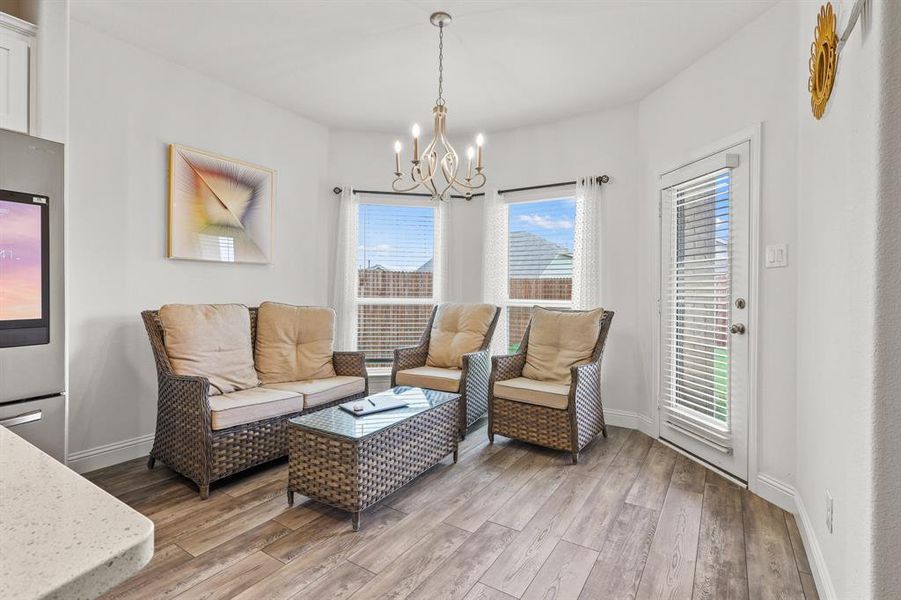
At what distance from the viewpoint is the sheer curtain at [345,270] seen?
4270mm

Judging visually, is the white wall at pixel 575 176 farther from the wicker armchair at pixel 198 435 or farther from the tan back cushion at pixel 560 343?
the wicker armchair at pixel 198 435

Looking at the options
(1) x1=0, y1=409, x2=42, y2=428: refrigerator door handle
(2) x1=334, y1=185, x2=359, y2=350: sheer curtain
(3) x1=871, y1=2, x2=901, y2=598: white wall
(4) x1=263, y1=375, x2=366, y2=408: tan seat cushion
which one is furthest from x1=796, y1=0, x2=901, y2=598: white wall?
(2) x1=334, y1=185, x2=359, y2=350: sheer curtain

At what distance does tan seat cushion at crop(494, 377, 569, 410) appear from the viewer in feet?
9.71

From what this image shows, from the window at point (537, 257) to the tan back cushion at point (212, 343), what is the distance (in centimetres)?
239

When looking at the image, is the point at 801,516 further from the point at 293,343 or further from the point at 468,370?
the point at 293,343

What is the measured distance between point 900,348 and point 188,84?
4035 mm

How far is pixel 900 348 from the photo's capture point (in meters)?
1.05

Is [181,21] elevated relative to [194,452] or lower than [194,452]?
elevated

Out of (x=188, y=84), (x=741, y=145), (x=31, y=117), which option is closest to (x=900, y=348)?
(x=741, y=145)

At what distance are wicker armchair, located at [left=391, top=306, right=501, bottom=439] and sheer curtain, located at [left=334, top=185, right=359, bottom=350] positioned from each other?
2.70 feet

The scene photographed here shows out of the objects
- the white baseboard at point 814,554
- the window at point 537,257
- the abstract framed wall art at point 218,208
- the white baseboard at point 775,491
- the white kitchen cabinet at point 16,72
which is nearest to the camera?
the white baseboard at point 814,554

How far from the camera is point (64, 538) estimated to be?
1.52 feet

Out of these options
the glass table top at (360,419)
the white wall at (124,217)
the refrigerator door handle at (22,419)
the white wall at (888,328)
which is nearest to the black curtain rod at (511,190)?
the white wall at (124,217)

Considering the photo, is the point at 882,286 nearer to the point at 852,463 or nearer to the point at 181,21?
the point at 852,463
